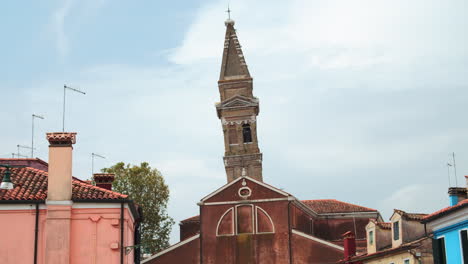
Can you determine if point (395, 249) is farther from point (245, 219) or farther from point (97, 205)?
point (245, 219)

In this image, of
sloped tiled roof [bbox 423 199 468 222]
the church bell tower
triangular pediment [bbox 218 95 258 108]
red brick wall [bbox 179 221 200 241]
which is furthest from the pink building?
triangular pediment [bbox 218 95 258 108]

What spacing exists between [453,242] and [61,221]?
12325mm

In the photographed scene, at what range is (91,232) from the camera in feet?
79.9

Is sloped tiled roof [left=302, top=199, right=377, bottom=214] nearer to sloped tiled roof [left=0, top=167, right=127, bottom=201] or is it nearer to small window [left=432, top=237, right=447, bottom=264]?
small window [left=432, top=237, right=447, bottom=264]

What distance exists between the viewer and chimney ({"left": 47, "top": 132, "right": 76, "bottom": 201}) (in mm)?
24359

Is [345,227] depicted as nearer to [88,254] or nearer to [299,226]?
[299,226]

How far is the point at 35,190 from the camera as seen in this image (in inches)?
984

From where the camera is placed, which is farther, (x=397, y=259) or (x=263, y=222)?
(x=263, y=222)

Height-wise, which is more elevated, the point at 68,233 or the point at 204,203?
the point at 204,203

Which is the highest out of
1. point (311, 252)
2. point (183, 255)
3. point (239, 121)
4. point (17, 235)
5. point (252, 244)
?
point (239, 121)

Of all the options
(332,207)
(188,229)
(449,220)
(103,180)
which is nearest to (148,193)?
(188,229)

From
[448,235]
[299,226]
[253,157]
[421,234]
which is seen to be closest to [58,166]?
[448,235]

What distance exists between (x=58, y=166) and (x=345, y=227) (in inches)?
1371

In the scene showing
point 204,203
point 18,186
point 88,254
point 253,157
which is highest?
point 253,157
